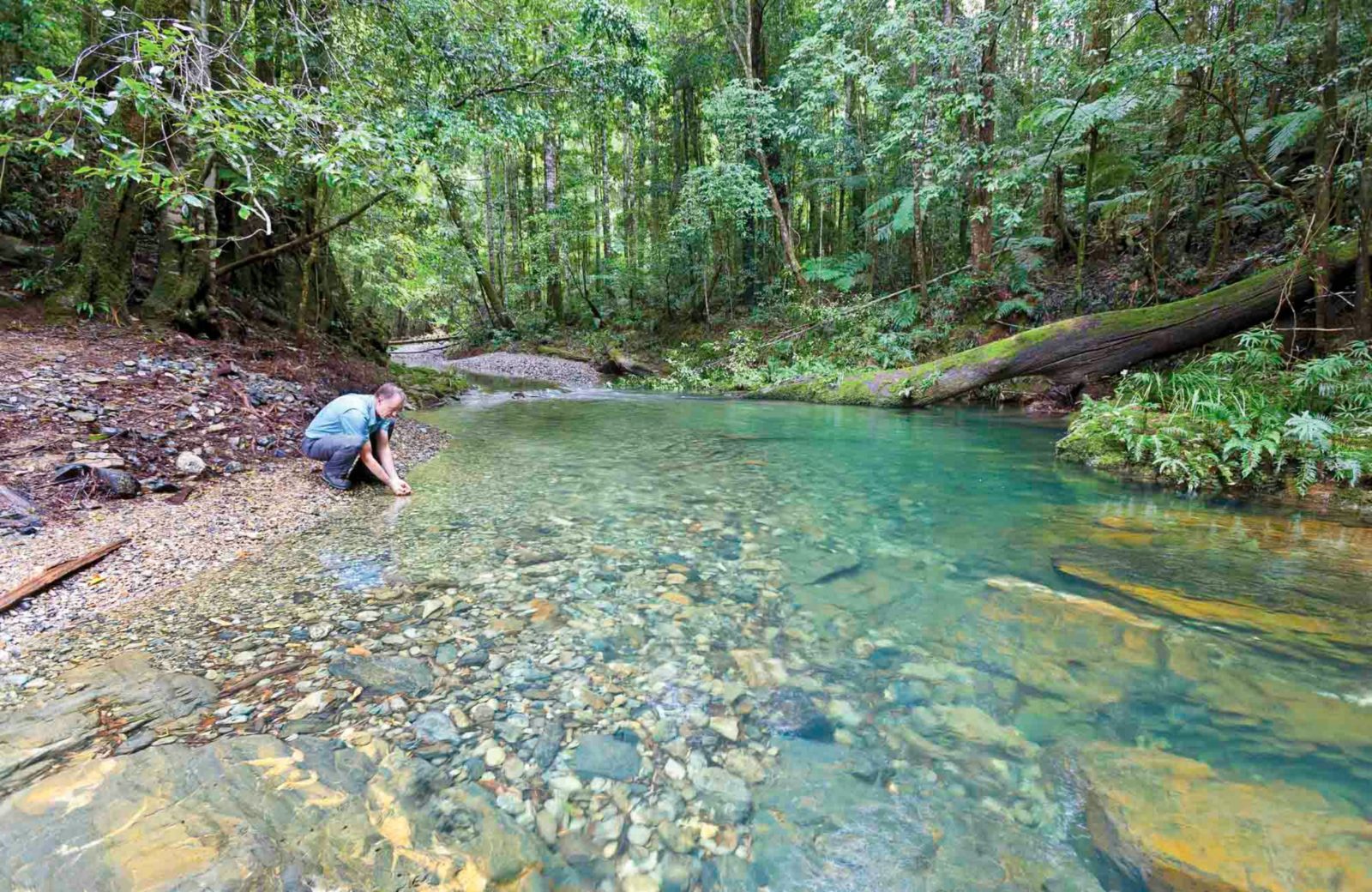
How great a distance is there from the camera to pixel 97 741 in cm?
199

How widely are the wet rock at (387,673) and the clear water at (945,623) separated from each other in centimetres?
82

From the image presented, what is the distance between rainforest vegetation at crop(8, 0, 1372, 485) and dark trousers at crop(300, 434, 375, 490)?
2.05 metres

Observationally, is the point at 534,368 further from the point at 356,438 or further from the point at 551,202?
the point at 356,438

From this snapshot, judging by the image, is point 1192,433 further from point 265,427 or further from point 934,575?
point 265,427

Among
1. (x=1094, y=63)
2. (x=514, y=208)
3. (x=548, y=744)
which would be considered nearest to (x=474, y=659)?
(x=548, y=744)

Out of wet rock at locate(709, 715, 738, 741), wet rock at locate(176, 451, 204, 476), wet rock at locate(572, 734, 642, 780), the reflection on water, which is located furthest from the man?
wet rock at locate(709, 715, 738, 741)

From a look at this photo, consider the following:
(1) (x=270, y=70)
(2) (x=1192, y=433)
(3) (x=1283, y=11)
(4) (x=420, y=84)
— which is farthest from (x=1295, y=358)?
(1) (x=270, y=70)

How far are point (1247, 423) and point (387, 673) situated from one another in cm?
761

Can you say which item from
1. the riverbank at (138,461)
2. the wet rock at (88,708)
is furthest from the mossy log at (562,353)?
the wet rock at (88,708)

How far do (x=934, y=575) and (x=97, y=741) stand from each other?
392cm

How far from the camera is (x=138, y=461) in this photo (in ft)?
15.9

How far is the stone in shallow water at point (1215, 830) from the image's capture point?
1633mm

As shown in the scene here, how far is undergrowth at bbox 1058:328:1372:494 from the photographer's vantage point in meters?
5.13

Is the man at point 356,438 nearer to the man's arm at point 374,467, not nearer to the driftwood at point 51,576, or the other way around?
the man's arm at point 374,467
